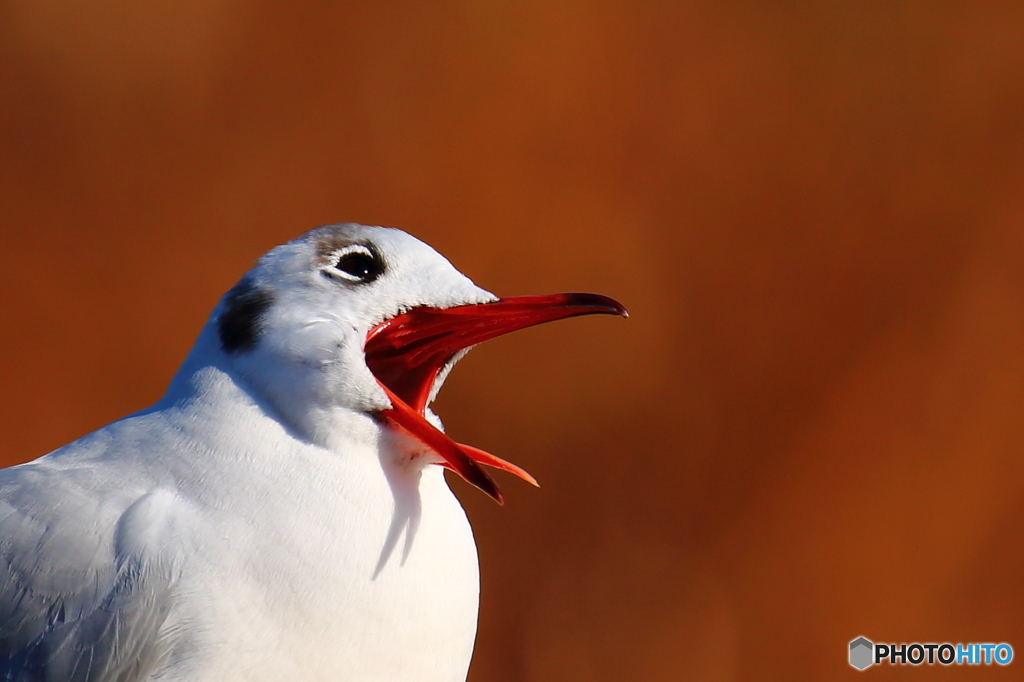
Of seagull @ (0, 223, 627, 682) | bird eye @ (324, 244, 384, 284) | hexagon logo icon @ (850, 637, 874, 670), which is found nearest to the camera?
seagull @ (0, 223, 627, 682)

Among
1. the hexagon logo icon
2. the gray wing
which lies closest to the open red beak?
the gray wing

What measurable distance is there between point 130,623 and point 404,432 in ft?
0.76

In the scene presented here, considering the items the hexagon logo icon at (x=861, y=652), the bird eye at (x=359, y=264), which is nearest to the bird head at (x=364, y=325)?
the bird eye at (x=359, y=264)

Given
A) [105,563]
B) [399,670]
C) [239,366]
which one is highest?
[239,366]

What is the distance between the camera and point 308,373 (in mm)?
736

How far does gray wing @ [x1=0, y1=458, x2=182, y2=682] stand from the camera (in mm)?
679

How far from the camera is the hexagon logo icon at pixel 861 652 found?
86.3 inches

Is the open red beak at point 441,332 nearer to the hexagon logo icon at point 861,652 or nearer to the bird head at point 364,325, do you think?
the bird head at point 364,325

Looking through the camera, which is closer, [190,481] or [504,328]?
[190,481]

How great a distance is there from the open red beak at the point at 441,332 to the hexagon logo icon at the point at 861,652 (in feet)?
5.47

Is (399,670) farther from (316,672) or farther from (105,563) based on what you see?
(105,563)

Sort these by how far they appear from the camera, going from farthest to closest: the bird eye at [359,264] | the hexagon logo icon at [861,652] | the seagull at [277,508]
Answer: the hexagon logo icon at [861,652] → the bird eye at [359,264] → the seagull at [277,508]

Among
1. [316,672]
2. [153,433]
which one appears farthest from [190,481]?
[316,672]

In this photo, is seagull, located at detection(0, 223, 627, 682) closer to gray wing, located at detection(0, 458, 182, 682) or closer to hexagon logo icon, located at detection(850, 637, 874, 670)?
gray wing, located at detection(0, 458, 182, 682)
